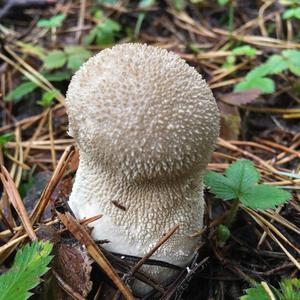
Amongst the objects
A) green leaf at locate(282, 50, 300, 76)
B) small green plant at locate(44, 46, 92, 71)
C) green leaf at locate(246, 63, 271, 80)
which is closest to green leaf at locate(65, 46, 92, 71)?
small green plant at locate(44, 46, 92, 71)

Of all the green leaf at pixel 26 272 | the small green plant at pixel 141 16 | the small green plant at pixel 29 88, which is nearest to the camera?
the green leaf at pixel 26 272

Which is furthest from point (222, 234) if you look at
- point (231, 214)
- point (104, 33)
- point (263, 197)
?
point (104, 33)

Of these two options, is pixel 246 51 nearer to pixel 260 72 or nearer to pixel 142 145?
pixel 260 72

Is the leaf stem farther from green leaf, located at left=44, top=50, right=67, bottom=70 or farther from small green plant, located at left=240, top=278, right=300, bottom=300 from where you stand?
green leaf, located at left=44, top=50, right=67, bottom=70

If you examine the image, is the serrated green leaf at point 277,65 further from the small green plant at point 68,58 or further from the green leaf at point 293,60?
the small green plant at point 68,58

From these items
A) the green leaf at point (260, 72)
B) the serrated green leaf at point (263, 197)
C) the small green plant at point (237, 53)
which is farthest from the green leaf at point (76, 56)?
the serrated green leaf at point (263, 197)

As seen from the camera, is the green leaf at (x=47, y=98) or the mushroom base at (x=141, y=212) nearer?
the mushroom base at (x=141, y=212)

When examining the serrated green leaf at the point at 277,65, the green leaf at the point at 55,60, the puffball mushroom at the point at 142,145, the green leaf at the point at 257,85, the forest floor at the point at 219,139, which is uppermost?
the puffball mushroom at the point at 142,145
